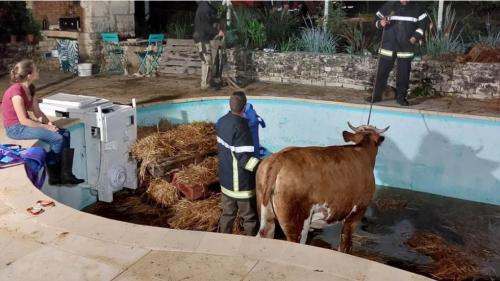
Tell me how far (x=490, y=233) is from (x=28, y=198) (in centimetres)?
554

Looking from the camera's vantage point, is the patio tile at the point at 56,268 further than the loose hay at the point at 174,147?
No

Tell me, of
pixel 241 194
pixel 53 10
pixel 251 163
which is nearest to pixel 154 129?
pixel 241 194

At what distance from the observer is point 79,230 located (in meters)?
4.65

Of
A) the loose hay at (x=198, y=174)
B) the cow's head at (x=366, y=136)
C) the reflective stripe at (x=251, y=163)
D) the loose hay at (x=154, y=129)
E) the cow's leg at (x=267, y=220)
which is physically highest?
the cow's head at (x=366, y=136)

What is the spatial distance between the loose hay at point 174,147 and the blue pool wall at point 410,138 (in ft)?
3.99

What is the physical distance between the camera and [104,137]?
721 cm

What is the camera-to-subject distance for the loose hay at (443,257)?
5.71 m

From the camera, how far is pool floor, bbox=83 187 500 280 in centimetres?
596

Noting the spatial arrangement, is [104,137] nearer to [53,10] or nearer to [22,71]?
[22,71]

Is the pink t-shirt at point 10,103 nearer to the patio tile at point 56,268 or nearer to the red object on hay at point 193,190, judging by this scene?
the red object on hay at point 193,190

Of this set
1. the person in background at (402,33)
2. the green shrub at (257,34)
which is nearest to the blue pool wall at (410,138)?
the person in background at (402,33)

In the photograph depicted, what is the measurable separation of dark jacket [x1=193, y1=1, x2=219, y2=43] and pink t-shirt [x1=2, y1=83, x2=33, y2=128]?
5652mm

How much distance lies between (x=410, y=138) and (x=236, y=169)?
4.27 m

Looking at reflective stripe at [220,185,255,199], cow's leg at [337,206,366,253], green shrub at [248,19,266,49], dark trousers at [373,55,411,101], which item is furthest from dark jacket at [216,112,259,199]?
green shrub at [248,19,266,49]
